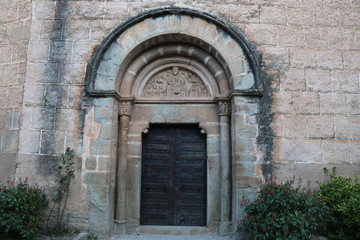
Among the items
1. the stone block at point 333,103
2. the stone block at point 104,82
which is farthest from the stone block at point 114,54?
the stone block at point 333,103

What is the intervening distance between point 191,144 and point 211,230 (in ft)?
4.66

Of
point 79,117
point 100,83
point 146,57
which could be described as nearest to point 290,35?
point 146,57

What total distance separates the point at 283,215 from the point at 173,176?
201 centimetres

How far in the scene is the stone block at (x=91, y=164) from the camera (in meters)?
4.66

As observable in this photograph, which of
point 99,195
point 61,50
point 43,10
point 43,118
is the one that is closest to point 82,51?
point 61,50

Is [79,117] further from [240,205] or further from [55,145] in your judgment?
[240,205]

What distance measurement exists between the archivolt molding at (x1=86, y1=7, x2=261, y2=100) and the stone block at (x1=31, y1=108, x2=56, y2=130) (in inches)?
27.9

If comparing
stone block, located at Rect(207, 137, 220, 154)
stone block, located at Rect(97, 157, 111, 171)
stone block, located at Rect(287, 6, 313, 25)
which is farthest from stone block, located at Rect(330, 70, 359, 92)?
stone block, located at Rect(97, 157, 111, 171)

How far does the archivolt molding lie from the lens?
482 cm

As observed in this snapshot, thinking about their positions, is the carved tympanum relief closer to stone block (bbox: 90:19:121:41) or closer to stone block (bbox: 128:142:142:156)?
stone block (bbox: 128:142:142:156)

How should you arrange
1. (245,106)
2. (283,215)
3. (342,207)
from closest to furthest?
(283,215) < (342,207) < (245,106)

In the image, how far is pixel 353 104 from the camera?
4.79m

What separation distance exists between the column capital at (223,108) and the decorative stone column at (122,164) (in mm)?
1497

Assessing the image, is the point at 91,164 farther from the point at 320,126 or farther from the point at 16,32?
the point at 320,126
